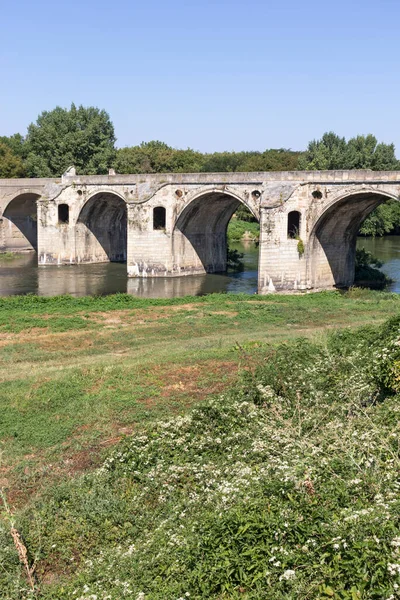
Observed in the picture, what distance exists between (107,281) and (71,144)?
2317cm

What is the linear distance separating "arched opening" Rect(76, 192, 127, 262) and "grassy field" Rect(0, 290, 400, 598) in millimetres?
17568

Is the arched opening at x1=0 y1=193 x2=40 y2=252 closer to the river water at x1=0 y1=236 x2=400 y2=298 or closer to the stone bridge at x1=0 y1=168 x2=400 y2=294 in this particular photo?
the stone bridge at x1=0 y1=168 x2=400 y2=294

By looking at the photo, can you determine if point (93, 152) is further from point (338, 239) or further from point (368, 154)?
point (338, 239)

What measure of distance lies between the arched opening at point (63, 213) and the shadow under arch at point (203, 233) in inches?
433

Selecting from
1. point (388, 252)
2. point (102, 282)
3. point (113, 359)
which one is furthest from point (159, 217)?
point (113, 359)

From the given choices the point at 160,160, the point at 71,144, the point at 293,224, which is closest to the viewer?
the point at 293,224

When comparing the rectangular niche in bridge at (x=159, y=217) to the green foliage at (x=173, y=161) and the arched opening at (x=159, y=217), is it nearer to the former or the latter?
the arched opening at (x=159, y=217)

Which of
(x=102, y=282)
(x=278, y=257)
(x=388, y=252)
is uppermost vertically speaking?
(x=278, y=257)

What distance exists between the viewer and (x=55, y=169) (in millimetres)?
62500

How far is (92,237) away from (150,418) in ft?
126

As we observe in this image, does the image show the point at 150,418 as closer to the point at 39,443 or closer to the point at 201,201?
the point at 39,443

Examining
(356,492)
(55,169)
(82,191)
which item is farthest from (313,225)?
(55,169)

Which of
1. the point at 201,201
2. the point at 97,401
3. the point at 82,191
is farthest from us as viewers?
the point at 82,191

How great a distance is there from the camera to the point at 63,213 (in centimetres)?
5100
